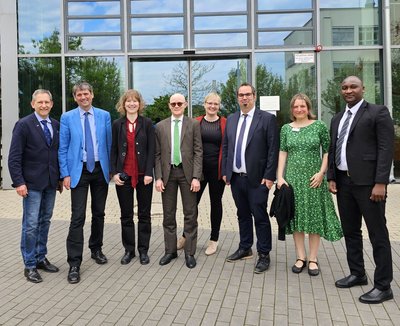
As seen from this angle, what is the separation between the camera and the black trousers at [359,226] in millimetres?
3887

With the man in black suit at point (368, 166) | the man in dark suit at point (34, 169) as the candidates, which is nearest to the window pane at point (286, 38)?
the man in black suit at point (368, 166)

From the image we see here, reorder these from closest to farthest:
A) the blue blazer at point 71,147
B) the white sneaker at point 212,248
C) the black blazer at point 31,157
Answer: the black blazer at point 31,157, the blue blazer at point 71,147, the white sneaker at point 212,248

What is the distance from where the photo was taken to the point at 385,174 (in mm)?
Result: 3723

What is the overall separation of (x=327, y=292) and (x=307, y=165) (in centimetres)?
127

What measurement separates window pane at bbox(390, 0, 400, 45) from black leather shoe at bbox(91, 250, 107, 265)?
9.19m

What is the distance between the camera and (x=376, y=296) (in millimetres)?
3836

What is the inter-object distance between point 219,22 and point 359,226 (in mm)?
8210

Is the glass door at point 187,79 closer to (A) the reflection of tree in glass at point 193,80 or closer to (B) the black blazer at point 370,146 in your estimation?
(A) the reflection of tree in glass at point 193,80

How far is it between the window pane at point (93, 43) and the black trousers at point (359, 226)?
339 inches

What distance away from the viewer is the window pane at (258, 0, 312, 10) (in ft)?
36.0

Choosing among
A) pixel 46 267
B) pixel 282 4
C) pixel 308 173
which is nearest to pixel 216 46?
pixel 282 4

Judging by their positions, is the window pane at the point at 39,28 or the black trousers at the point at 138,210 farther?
the window pane at the point at 39,28

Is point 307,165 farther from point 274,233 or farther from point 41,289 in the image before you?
point 41,289

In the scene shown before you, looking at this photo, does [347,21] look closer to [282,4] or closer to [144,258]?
[282,4]
